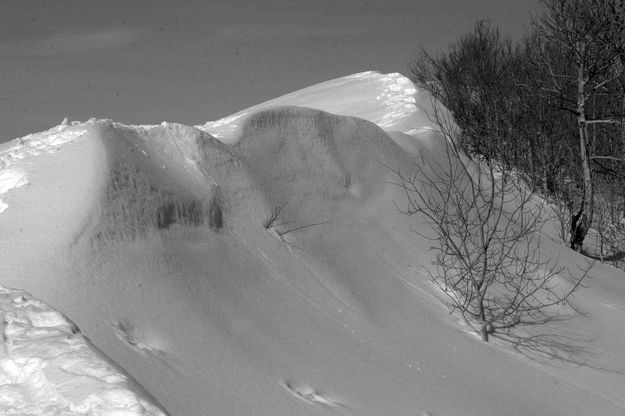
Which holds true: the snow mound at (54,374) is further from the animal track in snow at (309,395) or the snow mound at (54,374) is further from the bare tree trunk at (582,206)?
the bare tree trunk at (582,206)

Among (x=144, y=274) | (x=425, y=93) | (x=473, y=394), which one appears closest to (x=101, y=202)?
(x=144, y=274)

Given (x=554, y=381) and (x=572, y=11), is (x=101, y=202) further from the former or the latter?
(x=572, y=11)

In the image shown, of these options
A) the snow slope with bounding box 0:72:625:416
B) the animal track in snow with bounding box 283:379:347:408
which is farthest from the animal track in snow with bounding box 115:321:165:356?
the animal track in snow with bounding box 283:379:347:408

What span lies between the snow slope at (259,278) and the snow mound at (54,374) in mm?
506

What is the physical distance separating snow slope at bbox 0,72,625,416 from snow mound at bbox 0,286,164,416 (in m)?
0.51

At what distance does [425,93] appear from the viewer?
11.6 meters

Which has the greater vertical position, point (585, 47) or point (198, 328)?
point (585, 47)

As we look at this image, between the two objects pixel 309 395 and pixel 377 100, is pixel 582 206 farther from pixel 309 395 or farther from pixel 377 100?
pixel 309 395

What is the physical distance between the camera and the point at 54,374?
257 centimetres

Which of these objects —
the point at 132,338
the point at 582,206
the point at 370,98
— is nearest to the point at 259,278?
the point at 132,338

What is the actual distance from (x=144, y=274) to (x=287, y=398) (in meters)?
1.06

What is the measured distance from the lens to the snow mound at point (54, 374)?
239 cm

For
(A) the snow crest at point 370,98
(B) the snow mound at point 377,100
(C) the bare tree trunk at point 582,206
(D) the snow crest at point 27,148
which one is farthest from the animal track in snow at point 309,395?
(C) the bare tree trunk at point 582,206

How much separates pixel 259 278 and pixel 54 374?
255cm
